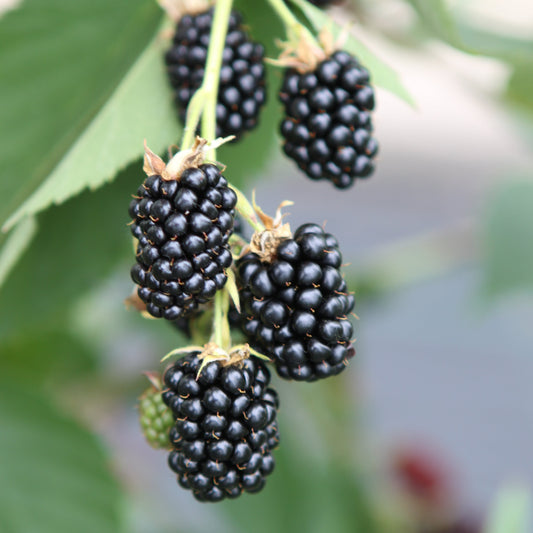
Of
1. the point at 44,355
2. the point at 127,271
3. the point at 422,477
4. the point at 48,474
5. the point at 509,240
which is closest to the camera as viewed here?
the point at 48,474

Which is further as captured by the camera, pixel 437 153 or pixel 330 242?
pixel 437 153

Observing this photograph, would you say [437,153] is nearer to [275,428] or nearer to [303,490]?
[303,490]

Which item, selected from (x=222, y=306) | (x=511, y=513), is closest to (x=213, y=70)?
(x=222, y=306)

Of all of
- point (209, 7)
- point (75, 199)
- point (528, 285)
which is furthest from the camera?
point (528, 285)

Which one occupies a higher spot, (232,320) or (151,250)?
(151,250)

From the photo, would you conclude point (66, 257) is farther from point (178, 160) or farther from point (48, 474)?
point (178, 160)

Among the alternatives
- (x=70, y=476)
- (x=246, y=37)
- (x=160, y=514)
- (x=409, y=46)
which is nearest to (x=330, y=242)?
(x=246, y=37)
